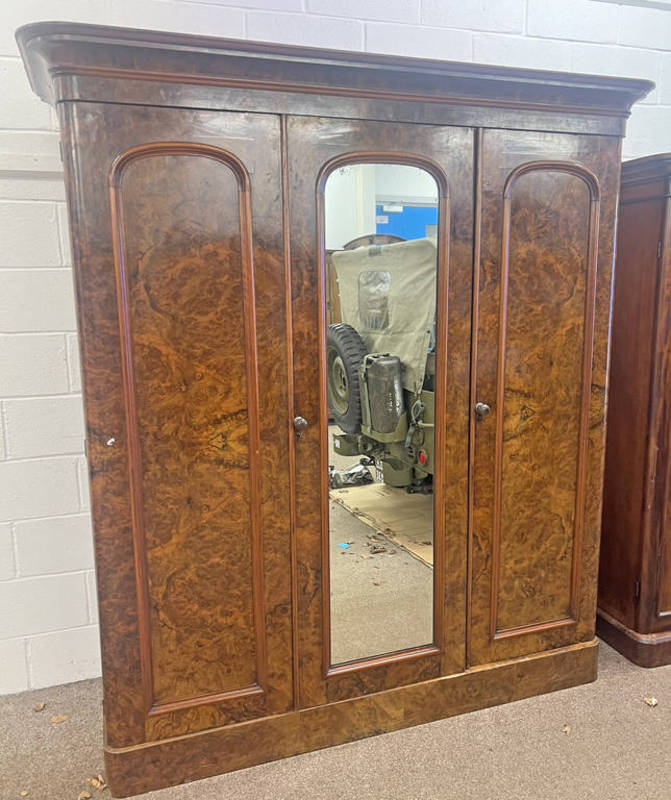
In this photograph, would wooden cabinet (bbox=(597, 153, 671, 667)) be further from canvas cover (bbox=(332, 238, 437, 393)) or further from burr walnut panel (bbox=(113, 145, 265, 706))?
burr walnut panel (bbox=(113, 145, 265, 706))

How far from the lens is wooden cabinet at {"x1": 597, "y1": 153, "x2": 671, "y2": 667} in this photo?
85.4 inches

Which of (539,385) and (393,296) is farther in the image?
(539,385)

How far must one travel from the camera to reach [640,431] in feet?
7.56

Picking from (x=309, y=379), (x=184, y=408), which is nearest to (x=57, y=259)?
(x=184, y=408)

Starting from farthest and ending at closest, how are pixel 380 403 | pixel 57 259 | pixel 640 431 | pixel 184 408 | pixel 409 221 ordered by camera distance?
1. pixel 640 431
2. pixel 57 259
3. pixel 380 403
4. pixel 409 221
5. pixel 184 408

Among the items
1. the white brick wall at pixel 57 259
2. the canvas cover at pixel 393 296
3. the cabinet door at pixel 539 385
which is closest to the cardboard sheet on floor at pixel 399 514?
the cabinet door at pixel 539 385

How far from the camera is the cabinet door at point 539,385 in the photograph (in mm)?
1900

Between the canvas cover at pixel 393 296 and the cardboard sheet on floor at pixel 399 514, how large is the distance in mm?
394

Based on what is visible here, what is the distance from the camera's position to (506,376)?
1.97 m

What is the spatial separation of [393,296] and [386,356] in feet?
0.58

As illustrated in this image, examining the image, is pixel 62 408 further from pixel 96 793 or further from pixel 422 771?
pixel 422 771

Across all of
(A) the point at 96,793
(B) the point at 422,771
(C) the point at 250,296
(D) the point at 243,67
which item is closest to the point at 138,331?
(C) the point at 250,296

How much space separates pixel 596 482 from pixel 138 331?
5.02 feet

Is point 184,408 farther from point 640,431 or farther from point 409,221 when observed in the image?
point 640,431
